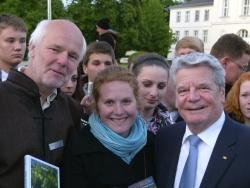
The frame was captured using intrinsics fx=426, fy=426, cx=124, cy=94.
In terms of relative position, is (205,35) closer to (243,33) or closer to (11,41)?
(243,33)

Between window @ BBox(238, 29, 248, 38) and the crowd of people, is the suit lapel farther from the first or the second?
window @ BBox(238, 29, 248, 38)

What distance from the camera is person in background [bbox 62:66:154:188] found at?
3.21 m

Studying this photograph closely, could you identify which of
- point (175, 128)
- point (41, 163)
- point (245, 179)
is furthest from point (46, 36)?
point (245, 179)

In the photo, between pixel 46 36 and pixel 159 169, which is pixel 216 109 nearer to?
pixel 159 169

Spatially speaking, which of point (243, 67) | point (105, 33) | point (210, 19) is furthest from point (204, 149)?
point (210, 19)

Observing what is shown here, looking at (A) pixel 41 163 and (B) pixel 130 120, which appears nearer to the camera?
(A) pixel 41 163

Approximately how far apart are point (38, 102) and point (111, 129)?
24.4 inches

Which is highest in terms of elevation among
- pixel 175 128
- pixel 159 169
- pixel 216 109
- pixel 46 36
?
pixel 46 36

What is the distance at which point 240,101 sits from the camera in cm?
464

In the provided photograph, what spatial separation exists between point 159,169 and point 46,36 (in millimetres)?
1324

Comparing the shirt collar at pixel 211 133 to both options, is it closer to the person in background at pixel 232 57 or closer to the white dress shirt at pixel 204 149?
the white dress shirt at pixel 204 149

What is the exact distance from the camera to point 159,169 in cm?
330

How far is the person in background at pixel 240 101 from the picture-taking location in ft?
15.1

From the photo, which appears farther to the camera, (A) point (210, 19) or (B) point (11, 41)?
(A) point (210, 19)
